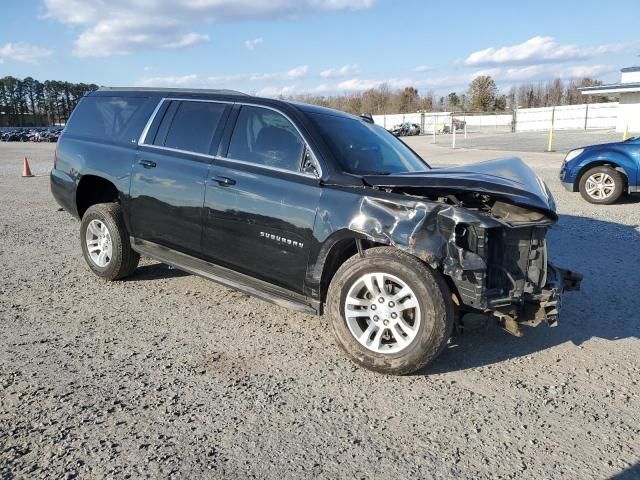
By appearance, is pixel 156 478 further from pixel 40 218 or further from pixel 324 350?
pixel 40 218

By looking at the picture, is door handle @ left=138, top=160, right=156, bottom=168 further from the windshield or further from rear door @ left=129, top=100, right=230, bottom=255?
the windshield

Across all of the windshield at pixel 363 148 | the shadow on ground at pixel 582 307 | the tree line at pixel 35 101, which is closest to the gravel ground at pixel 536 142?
the shadow on ground at pixel 582 307

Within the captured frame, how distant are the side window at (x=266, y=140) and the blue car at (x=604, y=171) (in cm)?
780

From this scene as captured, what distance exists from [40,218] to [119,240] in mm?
4673

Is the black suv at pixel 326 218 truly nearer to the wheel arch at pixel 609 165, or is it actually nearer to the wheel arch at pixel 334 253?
the wheel arch at pixel 334 253

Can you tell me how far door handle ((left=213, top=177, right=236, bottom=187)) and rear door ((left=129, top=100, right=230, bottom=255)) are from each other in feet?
0.57

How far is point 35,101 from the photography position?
11812 cm

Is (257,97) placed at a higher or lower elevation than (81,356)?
higher

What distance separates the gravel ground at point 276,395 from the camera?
8.73 ft

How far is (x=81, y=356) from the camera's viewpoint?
3730 millimetres

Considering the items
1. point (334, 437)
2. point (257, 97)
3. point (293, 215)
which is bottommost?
point (334, 437)

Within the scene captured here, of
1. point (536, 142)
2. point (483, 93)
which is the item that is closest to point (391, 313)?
point (536, 142)

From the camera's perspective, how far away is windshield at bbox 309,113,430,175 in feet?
13.5

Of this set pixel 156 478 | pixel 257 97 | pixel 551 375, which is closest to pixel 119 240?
pixel 257 97
